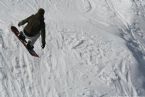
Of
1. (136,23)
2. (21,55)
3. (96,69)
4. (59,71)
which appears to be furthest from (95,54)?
(136,23)

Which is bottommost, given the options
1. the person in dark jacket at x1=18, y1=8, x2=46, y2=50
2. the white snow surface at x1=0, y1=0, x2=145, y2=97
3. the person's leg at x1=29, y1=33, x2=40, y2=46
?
the white snow surface at x1=0, y1=0, x2=145, y2=97

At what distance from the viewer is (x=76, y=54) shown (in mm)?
13789

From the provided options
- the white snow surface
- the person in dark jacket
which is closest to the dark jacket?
the person in dark jacket

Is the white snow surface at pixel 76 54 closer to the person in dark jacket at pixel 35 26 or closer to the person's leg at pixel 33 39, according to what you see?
the person's leg at pixel 33 39

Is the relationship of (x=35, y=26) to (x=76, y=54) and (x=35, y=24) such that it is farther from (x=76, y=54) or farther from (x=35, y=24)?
(x=76, y=54)

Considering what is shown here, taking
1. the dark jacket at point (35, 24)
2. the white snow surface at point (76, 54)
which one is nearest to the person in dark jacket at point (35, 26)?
the dark jacket at point (35, 24)

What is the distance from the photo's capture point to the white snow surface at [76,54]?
12195 millimetres

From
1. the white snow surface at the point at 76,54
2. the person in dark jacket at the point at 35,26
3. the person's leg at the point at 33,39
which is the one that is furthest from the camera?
the person's leg at the point at 33,39

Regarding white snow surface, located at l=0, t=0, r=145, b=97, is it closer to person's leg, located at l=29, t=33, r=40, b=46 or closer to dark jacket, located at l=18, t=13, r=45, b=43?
person's leg, located at l=29, t=33, r=40, b=46

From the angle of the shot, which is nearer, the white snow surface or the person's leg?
the white snow surface

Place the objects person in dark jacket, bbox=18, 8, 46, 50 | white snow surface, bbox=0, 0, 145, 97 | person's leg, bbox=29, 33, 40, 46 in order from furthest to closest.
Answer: person's leg, bbox=29, 33, 40, 46, white snow surface, bbox=0, 0, 145, 97, person in dark jacket, bbox=18, 8, 46, 50

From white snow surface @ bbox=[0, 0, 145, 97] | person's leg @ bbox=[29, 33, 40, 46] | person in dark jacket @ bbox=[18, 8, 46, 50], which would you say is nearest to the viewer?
person in dark jacket @ bbox=[18, 8, 46, 50]

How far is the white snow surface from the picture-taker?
12195mm

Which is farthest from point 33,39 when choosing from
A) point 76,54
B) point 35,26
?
point 76,54
